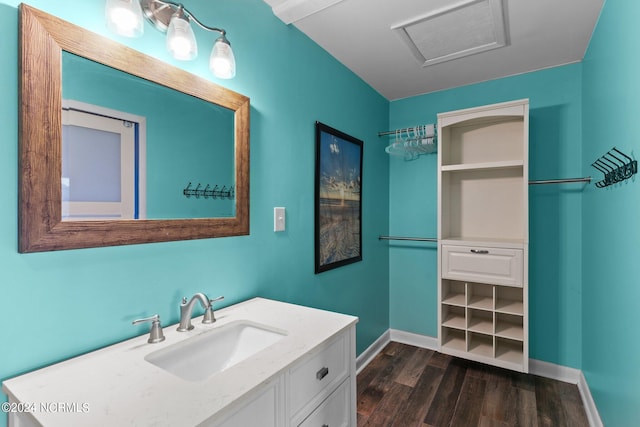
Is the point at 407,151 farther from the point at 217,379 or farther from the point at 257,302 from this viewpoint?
the point at 217,379

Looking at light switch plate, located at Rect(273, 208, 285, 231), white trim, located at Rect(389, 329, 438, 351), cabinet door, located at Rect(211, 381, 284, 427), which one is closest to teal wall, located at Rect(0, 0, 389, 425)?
light switch plate, located at Rect(273, 208, 285, 231)

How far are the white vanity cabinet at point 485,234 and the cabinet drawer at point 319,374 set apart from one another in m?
1.45

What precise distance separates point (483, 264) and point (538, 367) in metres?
0.96

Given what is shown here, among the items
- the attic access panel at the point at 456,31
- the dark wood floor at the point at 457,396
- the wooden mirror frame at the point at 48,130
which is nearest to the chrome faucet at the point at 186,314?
the wooden mirror frame at the point at 48,130

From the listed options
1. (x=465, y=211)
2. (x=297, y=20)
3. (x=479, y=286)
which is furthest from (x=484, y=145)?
(x=297, y=20)

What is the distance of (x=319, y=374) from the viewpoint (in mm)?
1088

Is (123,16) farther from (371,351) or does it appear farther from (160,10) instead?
(371,351)

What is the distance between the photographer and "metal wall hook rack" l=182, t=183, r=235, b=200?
128 cm

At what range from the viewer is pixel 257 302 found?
1.49 meters

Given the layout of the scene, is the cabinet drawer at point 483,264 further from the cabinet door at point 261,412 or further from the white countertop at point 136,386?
the cabinet door at point 261,412

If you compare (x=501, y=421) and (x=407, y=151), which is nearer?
(x=501, y=421)

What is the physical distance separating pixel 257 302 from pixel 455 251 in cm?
157

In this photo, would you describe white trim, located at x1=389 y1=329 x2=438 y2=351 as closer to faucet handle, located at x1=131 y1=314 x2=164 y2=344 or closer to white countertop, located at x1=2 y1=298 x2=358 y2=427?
white countertop, located at x1=2 y1=298 x2=358 y2=427

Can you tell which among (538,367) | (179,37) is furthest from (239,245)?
(538,367)
